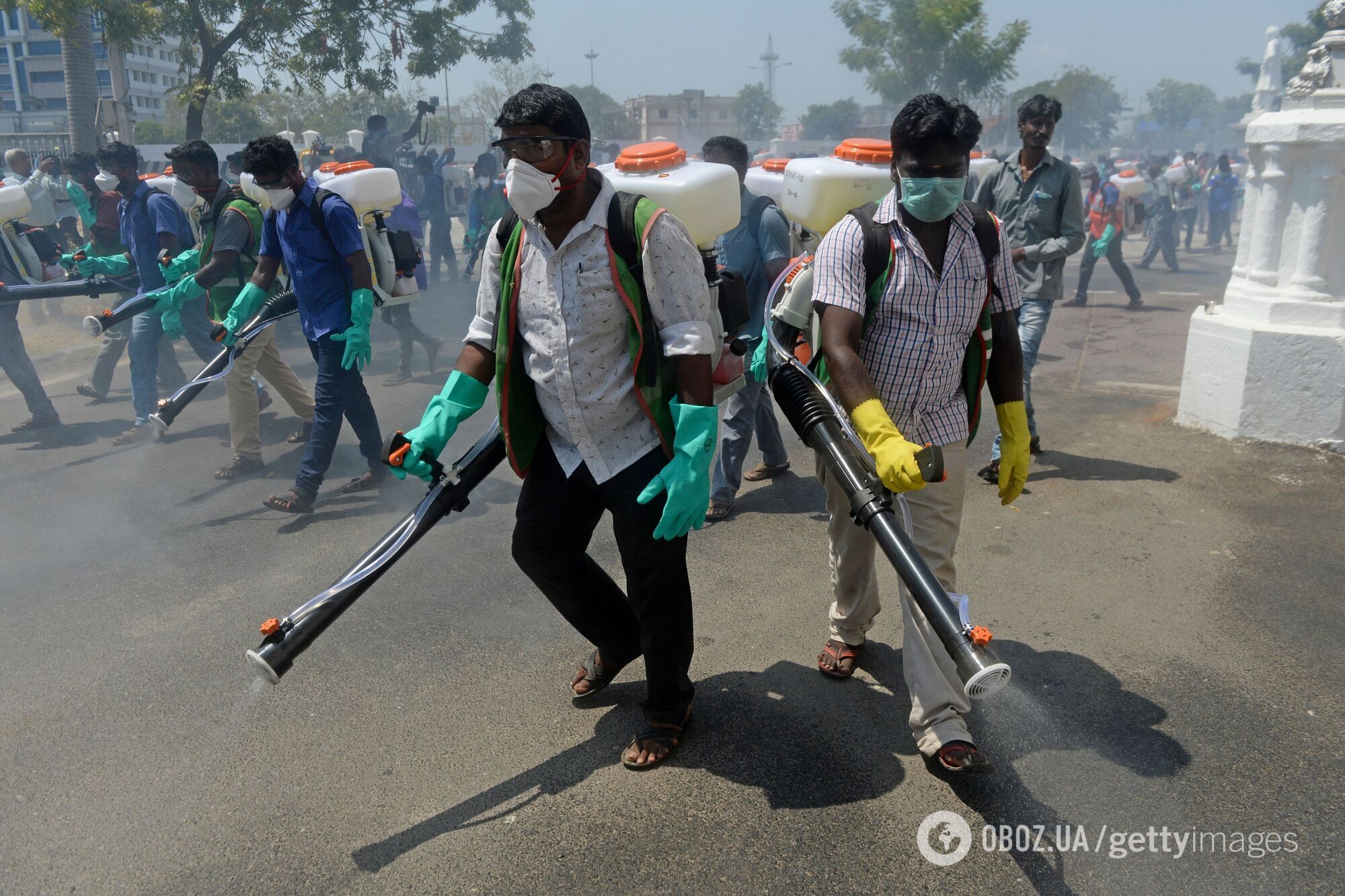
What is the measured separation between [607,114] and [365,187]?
62.6 m

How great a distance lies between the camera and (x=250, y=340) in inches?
222

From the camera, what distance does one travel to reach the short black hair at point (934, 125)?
2652 millimetres

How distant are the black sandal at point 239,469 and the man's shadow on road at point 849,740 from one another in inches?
146

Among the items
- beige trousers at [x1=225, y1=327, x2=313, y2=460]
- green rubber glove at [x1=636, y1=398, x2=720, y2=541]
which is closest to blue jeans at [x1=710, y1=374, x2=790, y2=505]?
green rubber glove at [x1=636, y1=398, x2=720, y2=541]

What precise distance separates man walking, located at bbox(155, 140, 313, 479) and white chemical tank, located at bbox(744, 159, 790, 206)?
10.1 feet

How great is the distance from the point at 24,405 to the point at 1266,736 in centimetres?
901

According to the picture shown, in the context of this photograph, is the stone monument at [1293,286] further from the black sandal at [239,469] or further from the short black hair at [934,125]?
the black sandal at [239,469]

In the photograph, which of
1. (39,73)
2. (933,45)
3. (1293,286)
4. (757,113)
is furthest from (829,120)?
(1293,286)

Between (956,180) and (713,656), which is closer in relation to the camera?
(956,180)

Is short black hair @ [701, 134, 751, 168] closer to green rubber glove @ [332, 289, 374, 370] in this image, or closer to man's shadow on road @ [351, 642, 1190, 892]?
green rubber glove @ [332, 289, 374, 370]

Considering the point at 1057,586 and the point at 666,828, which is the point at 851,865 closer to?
the point at 666,828

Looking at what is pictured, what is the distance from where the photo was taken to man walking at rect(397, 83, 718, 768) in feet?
8.39

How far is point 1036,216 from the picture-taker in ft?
17.7

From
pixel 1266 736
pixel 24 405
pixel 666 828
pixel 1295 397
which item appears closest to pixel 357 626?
pixel 666 828
